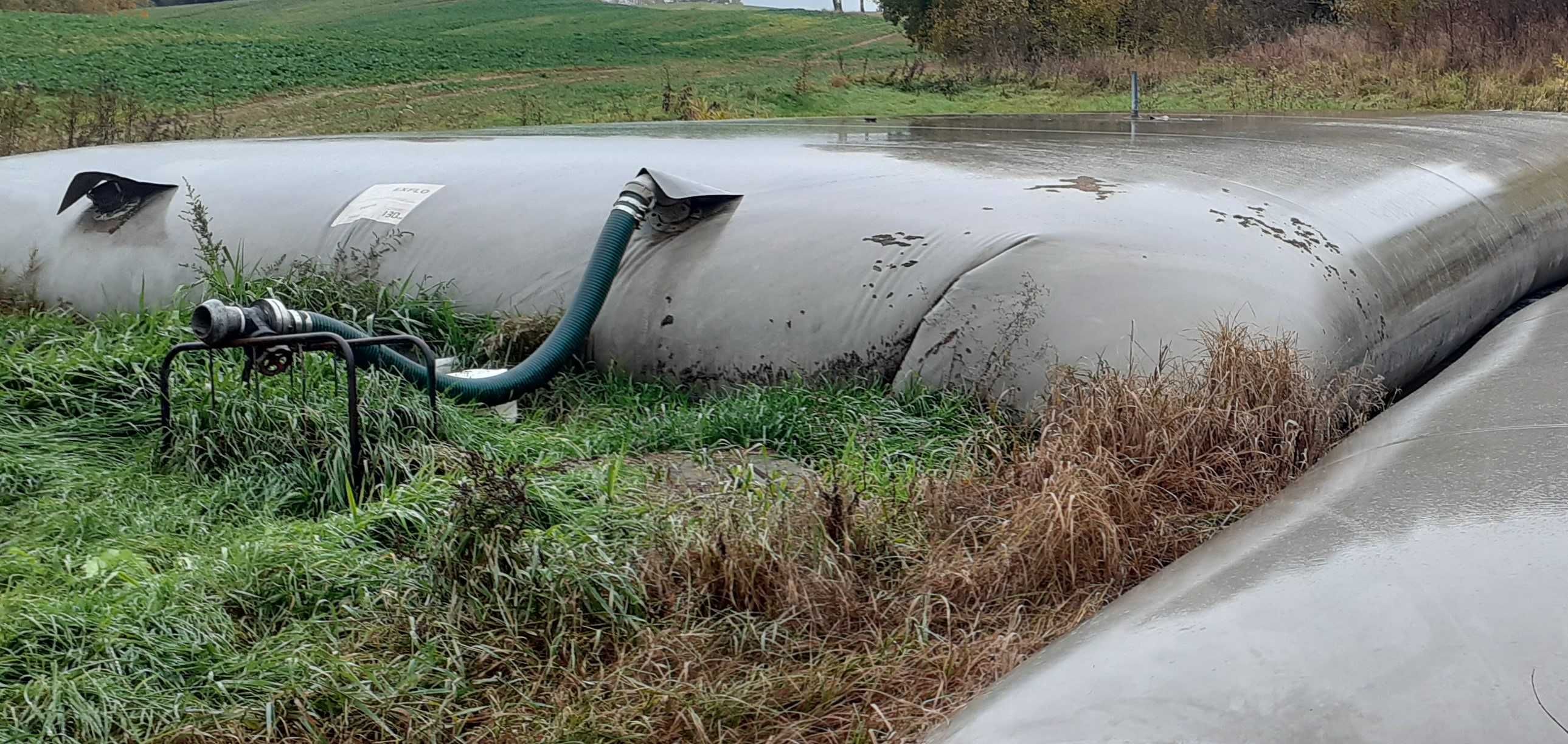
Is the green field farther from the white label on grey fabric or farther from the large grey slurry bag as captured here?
the white label on grey fabric

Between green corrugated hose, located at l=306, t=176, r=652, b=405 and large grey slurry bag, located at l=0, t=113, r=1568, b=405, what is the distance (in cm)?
16

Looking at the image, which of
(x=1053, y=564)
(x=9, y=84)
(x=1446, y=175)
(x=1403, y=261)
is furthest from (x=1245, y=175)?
(x=9, y=84)

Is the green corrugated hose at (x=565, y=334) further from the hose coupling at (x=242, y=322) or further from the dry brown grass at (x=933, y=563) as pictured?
the dry brown grass at (x=933, y=563)

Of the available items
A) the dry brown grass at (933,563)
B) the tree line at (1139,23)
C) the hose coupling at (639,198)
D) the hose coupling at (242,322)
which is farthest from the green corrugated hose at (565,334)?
the tree line at (1139,23)

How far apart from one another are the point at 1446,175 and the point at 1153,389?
11.4 ft

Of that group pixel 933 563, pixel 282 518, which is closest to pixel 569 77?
pixel 282 518

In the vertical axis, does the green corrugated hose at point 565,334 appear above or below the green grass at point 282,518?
above

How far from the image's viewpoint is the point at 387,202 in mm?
5562

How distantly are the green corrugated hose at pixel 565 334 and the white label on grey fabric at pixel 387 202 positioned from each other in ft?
3.69

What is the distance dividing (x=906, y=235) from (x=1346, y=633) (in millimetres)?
2574

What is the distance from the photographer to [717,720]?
2.27 m

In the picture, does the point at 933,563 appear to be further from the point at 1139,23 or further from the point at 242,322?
the point at 1139,23

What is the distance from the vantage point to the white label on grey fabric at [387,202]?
544 centimetres

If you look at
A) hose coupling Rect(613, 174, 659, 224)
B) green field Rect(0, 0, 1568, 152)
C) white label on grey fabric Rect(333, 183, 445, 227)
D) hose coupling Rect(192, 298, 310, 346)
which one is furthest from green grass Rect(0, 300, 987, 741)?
green field Rect(0, 0, 1568, 152)
